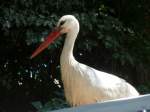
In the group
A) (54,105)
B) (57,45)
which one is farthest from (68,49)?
(54,105)

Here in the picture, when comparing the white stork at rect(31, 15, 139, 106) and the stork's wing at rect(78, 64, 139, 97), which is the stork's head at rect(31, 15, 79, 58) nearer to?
the white stork at rect(31, 15, 139, 106)

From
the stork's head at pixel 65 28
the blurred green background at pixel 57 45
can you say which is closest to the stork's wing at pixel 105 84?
the stork's head at pixel 65 28

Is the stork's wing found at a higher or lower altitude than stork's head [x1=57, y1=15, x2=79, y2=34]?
lower

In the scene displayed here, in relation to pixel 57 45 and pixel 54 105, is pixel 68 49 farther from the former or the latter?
pixel 54 105

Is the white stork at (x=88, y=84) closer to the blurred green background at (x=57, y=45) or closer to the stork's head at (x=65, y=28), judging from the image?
the stork's head at (x=65, y=28)

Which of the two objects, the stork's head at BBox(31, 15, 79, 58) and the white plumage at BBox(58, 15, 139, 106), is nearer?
the white plumage at BBox(58, 15, 139, 106)

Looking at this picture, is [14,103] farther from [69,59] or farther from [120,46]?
[69,59]

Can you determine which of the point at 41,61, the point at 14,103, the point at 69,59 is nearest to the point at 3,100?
the point at 14,103

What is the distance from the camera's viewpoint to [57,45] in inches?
261

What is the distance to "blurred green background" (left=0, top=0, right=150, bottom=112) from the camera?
6.43 meters

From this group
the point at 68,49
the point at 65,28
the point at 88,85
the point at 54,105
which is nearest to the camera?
the point at 88,85

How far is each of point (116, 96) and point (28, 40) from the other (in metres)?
1.71

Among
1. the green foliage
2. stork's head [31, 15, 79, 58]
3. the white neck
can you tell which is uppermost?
stork's head [31, 15, 79, 58]

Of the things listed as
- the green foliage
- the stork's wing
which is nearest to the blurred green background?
the green foliage
